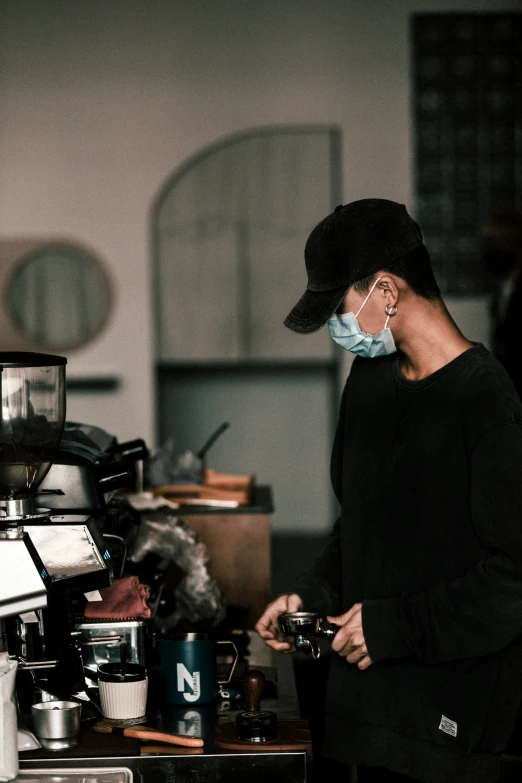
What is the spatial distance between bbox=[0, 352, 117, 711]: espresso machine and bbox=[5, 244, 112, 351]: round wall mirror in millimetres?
4129

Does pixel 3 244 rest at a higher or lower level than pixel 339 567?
higher

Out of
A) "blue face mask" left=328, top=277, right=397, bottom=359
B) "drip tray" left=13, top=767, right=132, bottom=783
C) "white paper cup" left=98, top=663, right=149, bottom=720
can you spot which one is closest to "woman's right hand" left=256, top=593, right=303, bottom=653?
"white paper cup" left=98, top=663, right=149, bottom=720

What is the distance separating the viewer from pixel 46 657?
165 centimetres

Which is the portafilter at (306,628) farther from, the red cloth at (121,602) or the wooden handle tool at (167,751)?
the red cloth at (121,602)

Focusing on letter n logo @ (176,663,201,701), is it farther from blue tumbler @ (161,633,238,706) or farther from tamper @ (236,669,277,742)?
tamper @ (236,669,277,742)

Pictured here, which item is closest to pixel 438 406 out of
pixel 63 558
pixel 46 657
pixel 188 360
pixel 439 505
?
pixel 439 505

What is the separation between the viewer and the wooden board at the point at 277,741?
4.93 ft

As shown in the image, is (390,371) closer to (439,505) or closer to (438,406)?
(438,406)

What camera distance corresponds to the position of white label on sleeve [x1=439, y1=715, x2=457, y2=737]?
61.4 inches

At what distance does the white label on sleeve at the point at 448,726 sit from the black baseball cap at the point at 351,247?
0.67 m

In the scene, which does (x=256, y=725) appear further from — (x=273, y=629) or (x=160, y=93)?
(x=160, y=93)

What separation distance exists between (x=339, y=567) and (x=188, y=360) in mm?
4075

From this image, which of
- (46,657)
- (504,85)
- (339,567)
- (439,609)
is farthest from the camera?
(504,85)

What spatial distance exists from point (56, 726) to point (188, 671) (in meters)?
0.27
